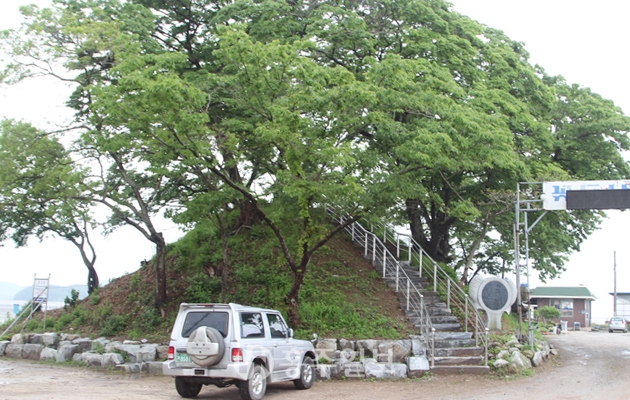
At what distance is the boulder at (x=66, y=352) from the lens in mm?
17156

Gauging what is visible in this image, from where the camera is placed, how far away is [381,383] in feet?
43.6

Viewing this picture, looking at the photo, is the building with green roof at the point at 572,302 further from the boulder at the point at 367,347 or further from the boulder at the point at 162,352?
the boulder at the point at 162,352

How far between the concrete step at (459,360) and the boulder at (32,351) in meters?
12.3

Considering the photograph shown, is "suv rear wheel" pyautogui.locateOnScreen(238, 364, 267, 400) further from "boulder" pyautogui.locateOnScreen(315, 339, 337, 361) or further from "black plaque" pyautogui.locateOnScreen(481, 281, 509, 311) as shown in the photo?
"black plaque" pyautogui.locateOnScreen(481, 281, 509, 311)

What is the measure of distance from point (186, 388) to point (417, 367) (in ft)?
18.5

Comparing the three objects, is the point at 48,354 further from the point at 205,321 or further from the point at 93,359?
the point at 205,321

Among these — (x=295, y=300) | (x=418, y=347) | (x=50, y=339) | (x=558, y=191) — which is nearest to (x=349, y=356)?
(x=418, y=347)

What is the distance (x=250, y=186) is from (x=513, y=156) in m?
8.08

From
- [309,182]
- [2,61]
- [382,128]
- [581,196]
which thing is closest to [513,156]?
[581,196]

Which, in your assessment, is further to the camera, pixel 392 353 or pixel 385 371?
pixel 392 353

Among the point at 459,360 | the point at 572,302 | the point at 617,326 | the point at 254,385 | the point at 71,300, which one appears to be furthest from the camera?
the point at 572,302

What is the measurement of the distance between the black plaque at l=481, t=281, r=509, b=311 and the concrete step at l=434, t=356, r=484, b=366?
3.09m

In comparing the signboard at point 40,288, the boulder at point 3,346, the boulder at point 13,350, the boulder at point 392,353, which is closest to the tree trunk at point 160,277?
the boulder at point 13,350

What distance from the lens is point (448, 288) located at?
56.2 feet
